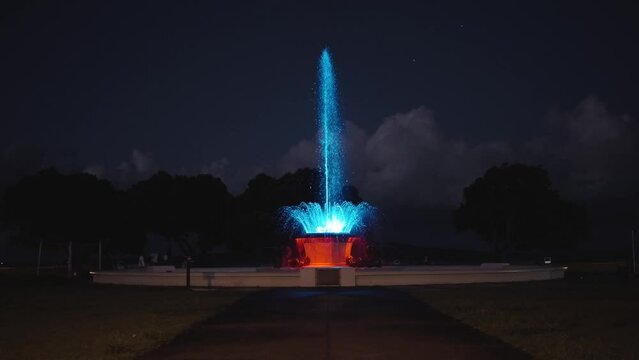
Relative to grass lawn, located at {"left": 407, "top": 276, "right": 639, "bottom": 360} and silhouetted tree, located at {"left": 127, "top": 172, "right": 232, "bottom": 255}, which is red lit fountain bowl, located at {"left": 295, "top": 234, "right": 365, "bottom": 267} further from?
silhouetted tree, located at {"left": 127, "top": 172, "right": 232, "bottom": 255}

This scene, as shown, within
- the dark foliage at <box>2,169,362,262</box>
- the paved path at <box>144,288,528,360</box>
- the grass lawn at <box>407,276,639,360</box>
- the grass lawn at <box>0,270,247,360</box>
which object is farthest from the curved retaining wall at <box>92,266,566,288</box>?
the dark foliage at <box>2,169,362,262</box>

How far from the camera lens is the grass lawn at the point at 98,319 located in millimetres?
15875

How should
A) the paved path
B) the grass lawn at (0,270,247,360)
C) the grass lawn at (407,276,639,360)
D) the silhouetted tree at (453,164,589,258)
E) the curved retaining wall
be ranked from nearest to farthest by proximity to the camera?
1. the paved path
2. the grass lawn at (407,276,639,360)
3. the grass lawn at (0,270,247,360)
4. the curved retaining wall
5. the silhouetted tree at (453,164,589,258)

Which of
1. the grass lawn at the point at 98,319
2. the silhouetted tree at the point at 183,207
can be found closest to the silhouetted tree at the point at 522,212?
the silhouetted tree at the point at 183,207

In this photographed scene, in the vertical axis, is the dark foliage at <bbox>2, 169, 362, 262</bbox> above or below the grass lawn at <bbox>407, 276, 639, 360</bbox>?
above

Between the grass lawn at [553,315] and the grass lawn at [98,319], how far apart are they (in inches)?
284

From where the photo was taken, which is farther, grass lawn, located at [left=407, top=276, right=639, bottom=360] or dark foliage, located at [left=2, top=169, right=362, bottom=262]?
dark foliage, located at [left=2, top=169, right=362, bottom=262]

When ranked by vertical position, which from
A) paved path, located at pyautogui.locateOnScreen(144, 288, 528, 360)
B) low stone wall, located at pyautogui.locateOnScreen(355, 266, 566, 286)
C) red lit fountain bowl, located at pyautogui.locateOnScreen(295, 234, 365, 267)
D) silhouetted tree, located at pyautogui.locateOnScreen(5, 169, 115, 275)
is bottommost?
paved path, located at pyautogui.locateOnScreen(144, 288, 528, 360)

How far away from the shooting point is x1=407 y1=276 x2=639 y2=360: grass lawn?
15555 millimetres

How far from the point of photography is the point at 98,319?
21844mm

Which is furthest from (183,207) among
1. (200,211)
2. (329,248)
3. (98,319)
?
(98,319)

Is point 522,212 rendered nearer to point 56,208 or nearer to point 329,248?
point 329,248

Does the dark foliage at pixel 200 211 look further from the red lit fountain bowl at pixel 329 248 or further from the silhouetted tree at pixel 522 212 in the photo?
the red lit fountain bowl at pixel 329 248

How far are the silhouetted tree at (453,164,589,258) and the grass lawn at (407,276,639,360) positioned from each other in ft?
122
